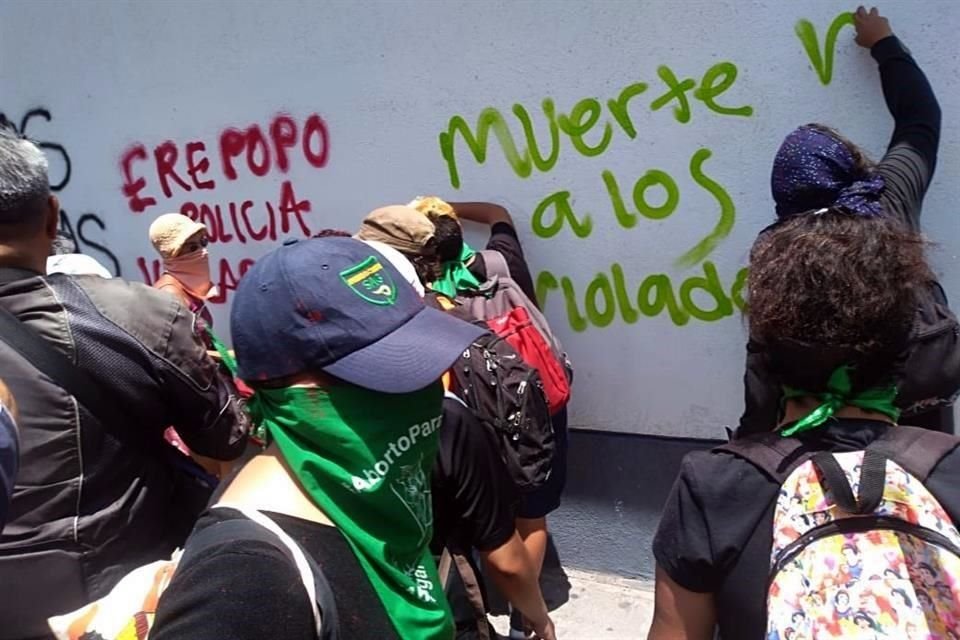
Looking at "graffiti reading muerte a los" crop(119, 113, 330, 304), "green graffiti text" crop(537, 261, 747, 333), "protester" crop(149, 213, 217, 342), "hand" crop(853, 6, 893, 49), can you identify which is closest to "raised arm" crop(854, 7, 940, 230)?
"hand" crop(853, 6, 893, 49)

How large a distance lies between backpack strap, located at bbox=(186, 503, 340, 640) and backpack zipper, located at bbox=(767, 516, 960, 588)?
69 centimetres

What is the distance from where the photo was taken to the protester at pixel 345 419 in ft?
4.31

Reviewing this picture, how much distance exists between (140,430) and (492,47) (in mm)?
2278

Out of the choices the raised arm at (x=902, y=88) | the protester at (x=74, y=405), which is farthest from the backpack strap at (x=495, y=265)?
the protester at (x=74, y=405)

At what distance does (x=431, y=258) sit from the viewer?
301cm

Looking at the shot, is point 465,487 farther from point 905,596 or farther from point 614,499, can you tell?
point 614,499

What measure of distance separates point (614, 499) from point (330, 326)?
260 cm

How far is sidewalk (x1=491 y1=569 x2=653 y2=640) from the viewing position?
3.49 m

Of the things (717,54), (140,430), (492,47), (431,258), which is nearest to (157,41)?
(492,47)

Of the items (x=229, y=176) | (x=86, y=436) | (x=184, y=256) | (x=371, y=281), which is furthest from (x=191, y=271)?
(x=371, y=281)

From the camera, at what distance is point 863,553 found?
133 cm

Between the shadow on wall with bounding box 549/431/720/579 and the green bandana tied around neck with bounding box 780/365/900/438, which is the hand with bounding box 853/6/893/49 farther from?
the green bandana tied around neck with bounding box 780/365/900/438

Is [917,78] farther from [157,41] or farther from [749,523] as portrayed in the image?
[157,41]

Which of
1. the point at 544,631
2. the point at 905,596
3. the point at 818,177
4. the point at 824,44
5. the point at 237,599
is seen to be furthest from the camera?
the point at 824,44
